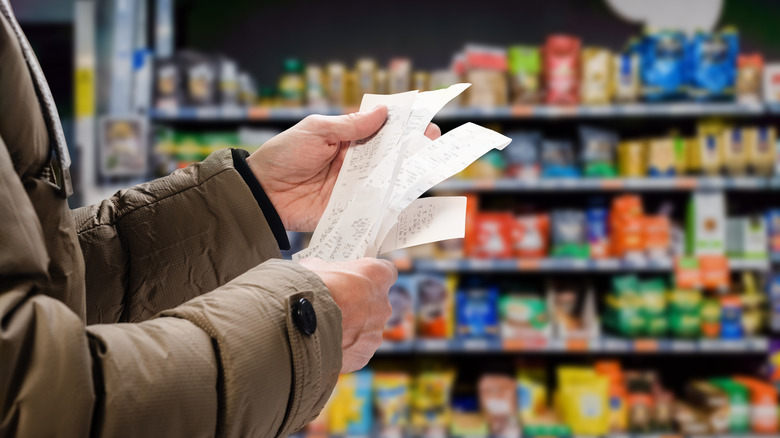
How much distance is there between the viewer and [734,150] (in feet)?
8.86

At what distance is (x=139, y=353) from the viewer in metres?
0.56

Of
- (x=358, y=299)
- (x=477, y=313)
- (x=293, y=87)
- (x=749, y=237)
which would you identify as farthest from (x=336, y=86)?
(x=358, y=299)

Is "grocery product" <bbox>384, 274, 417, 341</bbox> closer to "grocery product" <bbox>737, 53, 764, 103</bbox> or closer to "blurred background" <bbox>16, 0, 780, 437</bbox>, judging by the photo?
"blurred background" <bbox>16, 0, 780, 437</bbox>

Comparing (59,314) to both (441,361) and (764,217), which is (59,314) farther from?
(764,217)

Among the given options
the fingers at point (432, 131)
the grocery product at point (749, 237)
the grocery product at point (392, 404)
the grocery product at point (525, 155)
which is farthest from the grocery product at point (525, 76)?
the fingers at point (432, 131)

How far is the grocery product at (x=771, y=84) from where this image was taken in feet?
8.80

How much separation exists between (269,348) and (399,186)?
385 mm

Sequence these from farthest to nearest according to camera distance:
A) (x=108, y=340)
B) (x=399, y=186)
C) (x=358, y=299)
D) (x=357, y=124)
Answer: (x=357, y=124), (x=399, y=186), (x=358, y=299), (x=108, y=340)

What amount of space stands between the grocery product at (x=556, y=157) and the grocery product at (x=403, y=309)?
81 cm

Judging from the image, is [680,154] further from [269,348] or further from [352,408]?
[269,348]

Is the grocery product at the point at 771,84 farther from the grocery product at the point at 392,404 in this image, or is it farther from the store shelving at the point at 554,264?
the grocery product at the point at 392,404

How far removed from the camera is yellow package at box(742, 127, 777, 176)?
8.82ft

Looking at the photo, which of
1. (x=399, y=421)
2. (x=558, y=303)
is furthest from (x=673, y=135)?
(x=399, y=421)

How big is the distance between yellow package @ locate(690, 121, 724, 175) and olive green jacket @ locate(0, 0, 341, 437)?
2.52 meters
